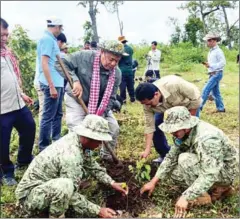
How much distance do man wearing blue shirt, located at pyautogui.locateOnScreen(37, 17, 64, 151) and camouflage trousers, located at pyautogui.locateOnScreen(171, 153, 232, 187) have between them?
1840 mm

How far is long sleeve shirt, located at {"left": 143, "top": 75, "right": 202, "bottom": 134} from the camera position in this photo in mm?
4447

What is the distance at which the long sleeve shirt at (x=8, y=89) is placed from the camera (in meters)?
4.06

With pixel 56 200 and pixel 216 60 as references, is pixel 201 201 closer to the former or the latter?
pixel 56 200

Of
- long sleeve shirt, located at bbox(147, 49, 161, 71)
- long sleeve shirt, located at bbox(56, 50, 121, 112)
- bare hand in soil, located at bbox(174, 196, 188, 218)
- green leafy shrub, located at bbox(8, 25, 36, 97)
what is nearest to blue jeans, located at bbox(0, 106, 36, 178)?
long sleeve shirt, located at bbox(56, 50, 121, 112)

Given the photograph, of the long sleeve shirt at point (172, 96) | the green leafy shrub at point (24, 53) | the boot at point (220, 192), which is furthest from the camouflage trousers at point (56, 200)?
the green leafy shrub at point (24, 53)

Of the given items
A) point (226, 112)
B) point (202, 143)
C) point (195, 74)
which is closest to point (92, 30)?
point (195, 74)

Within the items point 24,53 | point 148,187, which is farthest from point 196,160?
Result: point 24,53

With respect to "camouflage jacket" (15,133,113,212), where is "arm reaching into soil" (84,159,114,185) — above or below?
Result: below

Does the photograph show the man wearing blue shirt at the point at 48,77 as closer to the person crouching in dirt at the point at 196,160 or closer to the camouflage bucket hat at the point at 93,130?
the person crouching in dirt at the point at 196,160

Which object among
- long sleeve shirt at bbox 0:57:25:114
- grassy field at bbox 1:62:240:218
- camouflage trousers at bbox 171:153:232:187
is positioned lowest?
grassy field at bbox 1:62:240:218

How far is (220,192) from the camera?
398 centimetres

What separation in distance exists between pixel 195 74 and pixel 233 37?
1094 centimetres

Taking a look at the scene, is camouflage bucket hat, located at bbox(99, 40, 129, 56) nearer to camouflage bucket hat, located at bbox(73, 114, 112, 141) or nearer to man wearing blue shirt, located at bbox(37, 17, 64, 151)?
man wearing blue shirt, located at bbox(37, 17, 64, 151)

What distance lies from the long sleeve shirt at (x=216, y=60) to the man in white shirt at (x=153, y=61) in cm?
339
